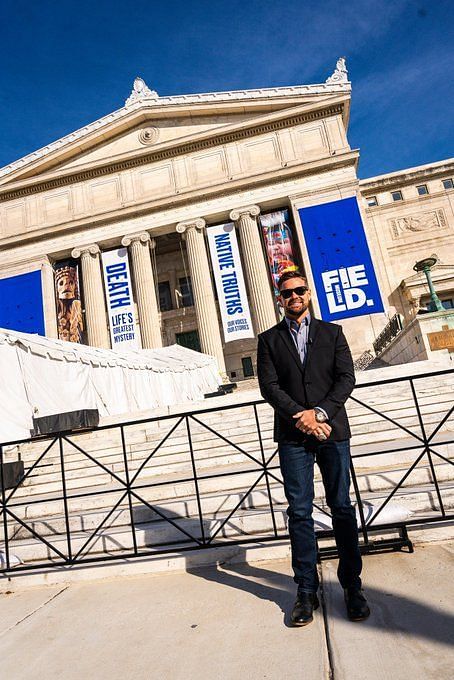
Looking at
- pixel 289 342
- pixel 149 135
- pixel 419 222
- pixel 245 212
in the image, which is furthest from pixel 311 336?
pixel 419 222

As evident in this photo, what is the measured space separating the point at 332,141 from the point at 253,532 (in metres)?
29.0

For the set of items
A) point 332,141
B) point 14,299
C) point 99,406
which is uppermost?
point 332,141

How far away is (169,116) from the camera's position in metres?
31.1

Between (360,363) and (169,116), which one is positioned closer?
(360,363)

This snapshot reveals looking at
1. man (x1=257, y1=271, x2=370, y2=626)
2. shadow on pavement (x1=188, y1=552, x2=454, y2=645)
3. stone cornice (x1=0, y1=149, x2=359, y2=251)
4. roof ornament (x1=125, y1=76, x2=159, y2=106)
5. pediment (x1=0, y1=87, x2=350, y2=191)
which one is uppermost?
roof ornament (x1=125, y1=76, x2=159, y2=106)

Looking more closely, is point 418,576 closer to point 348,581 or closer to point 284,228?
point 348,581

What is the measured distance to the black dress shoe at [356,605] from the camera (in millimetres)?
2385

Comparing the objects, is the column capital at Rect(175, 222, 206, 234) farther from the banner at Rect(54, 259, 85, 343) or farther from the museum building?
the banner at Rect(54, 259, 85, 343)

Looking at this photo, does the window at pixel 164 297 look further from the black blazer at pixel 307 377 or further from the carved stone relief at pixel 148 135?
the black blazer at pixel 307 377

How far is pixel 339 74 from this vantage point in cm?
2938

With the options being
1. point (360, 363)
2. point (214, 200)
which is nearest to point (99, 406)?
point (360, 363)

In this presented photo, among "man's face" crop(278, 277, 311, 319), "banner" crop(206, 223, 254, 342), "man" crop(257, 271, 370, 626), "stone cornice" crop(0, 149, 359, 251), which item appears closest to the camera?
"man" crop(257, 271, 370, 626)

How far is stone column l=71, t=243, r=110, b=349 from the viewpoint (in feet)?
94.4

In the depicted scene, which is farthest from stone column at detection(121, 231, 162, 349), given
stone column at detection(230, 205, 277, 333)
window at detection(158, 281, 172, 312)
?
stone column at detection(230, 205, 277, 333)
